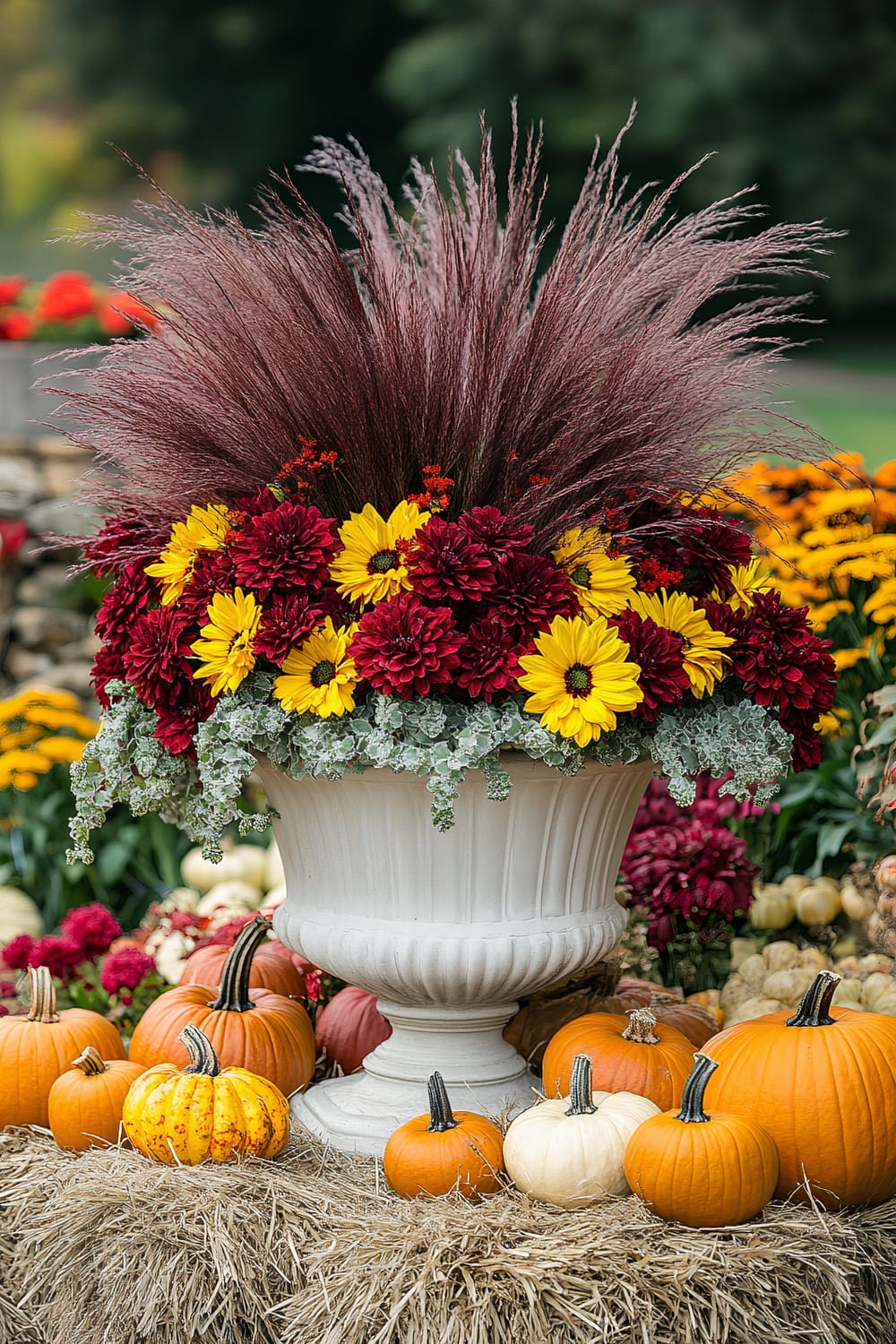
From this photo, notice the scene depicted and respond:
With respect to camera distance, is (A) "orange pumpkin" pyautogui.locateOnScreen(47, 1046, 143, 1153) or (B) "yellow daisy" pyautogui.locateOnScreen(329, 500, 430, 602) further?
(A) "orange pumpkin" pyautogui.locateOnScreen(47, 1046, 143, 1153)

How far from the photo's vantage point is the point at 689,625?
1.84 m

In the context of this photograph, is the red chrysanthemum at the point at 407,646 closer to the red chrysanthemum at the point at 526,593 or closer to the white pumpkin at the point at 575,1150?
the red chrysanthemum at the point at 526,593

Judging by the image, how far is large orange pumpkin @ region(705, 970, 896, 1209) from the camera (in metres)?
1.65

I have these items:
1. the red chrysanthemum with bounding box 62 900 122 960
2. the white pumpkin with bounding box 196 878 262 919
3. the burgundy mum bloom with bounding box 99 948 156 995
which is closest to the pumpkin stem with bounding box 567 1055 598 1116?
the burgundy mum bloom with bounding box 99 948 156 995

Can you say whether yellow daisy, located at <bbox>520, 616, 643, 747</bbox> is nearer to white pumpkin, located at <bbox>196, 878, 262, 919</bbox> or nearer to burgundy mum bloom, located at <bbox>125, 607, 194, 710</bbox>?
burgundy mum bloom, located at <bbox>125, 607, 194, 710</bbox>

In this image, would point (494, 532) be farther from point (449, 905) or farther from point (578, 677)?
point (449, 905)

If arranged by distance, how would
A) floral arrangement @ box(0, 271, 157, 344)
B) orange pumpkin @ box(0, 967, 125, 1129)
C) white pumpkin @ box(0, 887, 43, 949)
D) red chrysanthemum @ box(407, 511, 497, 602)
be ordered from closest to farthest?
red chrysanthemum @ box(407, 511, 497, 602)
orange pumpkin @ box(0, 967, 125, 1129)
white pumpkin @ box(0, 887, 43, 949)
floral arrangement @ box(0, 271, 157, 344)

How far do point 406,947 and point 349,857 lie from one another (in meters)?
0.15

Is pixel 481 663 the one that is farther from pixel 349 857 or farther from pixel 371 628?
pixel 349 857

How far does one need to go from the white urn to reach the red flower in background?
3608mm

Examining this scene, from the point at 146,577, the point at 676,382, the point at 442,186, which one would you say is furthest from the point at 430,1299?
the point at 442,186

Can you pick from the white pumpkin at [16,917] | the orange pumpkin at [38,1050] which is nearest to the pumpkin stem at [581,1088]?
the orange pumpkin at [38,1050]

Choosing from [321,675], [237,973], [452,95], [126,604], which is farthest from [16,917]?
[452,95]

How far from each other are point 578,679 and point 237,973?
28.5 inches
